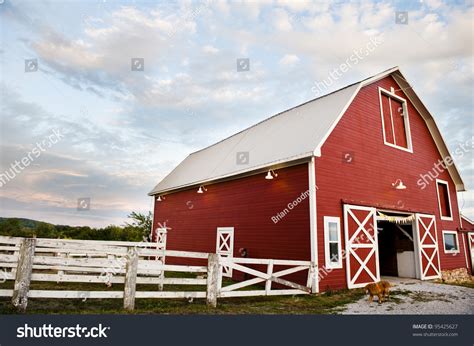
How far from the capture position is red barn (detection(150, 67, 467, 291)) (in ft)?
32.0

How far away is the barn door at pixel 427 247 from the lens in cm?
1241

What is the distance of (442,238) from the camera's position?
14008 mm

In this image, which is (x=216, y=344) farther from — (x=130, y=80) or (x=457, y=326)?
(x=130, y=80)

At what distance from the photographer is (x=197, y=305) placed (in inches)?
269

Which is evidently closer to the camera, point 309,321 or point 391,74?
point 309,321

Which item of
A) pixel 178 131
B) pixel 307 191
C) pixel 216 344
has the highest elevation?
pixel 178 131

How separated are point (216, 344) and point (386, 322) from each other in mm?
3280

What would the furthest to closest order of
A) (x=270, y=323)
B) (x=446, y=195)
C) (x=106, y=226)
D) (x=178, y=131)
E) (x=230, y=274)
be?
1. (x=106, y=226)
2. (x=178, y=131)
3. (x=446, y=195)
4. (x=230, y=274)
5. (x=270, y=323)

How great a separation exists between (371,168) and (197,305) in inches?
314

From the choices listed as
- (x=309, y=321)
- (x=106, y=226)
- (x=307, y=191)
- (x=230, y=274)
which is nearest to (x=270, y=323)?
(x=309, y=321)

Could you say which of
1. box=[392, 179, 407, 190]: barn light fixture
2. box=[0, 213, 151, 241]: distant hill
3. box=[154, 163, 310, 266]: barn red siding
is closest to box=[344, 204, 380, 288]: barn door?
box=[154, 163, 310, 266]: barn red siding

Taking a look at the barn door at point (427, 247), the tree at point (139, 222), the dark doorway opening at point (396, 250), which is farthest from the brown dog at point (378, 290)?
the tree at point (139, 222)

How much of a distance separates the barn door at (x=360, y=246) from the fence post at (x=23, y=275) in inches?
322
